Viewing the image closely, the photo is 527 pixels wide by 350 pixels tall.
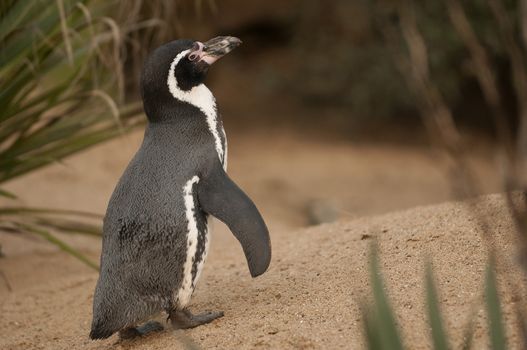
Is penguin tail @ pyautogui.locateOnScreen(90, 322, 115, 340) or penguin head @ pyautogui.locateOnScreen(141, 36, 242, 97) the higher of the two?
penguin head @ pyautogui.locateOnScreen(141, 36, 242, 97)

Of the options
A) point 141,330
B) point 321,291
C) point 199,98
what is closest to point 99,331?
point 141,330

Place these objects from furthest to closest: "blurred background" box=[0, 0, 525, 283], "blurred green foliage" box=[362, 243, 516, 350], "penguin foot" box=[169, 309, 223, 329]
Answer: "blurred background" box=[0, 0, 525, 283]
"penguin foot" box=[169, 309, 223, 329]
"blurred green foliage" box=[362, 243, 516, 350]

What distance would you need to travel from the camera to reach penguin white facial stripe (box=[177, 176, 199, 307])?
3.12 meters

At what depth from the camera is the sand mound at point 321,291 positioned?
2885 millimetres

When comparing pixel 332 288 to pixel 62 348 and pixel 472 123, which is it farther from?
pixel 472 123

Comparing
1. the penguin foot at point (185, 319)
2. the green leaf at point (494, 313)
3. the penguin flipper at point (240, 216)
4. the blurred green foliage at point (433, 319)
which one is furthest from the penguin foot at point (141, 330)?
the green leaf at point (494, 313)

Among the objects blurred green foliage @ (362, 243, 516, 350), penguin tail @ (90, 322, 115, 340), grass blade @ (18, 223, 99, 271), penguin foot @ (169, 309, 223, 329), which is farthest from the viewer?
grass blade @ (18, 223, 99, 271)

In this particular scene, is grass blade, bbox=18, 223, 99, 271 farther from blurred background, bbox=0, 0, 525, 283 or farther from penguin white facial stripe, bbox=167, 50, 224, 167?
penguin white facial stripe, bbox=167, 50, 224, 167

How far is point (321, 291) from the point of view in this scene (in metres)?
3.30

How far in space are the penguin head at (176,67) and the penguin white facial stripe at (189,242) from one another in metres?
0.39

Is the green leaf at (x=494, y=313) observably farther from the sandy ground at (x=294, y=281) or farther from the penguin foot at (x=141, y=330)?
the penguin foot at (x=141, y=330)

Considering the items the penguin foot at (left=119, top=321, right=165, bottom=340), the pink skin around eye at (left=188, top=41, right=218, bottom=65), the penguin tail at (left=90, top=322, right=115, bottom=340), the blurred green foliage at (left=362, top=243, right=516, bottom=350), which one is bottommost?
the penguin tail at (left=90, top=322, right=115, bottom=340)

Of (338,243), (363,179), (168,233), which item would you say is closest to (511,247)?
(338,243)

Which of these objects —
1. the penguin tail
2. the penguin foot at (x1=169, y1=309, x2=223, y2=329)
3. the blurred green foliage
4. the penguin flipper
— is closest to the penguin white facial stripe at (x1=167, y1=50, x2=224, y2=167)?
the penguin flipper
